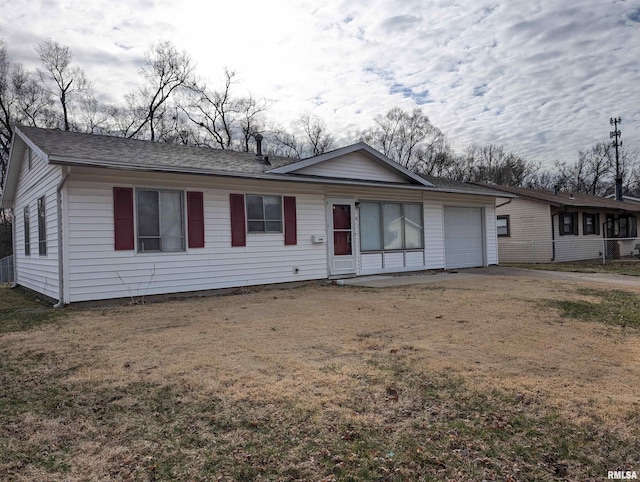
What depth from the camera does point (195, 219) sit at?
941 cm

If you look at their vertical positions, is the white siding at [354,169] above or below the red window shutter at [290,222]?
above

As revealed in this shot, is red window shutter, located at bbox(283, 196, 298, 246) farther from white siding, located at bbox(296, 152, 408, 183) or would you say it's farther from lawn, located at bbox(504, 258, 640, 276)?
lawn, located at bbox(504, 258, 640, 276)

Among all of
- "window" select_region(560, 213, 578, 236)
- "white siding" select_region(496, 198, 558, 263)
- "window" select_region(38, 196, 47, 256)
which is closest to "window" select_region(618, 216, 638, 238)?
"window" select_region(560, 213, 578, 236)

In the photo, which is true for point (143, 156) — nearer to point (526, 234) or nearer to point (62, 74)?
point (526, 234)

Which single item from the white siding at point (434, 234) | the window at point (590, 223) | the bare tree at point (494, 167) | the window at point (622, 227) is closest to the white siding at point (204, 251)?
the white siding at point (434, 234)

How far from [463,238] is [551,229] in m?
7.61

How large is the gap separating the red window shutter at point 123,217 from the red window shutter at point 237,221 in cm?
220

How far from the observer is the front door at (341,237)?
11.8 metres

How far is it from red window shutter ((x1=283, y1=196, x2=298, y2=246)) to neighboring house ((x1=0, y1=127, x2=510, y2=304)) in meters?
0.03

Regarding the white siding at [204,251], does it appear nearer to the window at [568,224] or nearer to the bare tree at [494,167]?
the window at [568,224]

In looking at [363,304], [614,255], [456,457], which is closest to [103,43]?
[363,304]

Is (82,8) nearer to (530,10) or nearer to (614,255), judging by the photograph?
(530,10)

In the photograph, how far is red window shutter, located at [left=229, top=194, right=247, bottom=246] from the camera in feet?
32.8

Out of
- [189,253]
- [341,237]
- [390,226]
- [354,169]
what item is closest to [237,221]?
[189,253]
